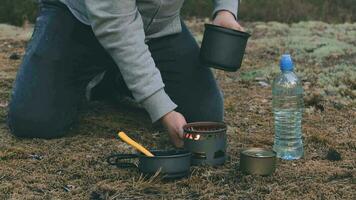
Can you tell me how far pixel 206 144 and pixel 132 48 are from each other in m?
0.76

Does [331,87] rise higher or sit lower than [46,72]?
lower

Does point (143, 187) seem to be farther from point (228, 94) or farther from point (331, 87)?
point (331, 87)

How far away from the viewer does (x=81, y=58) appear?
495 cm

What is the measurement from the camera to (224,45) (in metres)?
4.59

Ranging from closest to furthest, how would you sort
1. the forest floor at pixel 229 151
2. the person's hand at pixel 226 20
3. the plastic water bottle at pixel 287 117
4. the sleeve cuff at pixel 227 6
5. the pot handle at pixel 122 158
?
the forest floor at pixel 229 151
the pot handle at pixel 122 158
the plastic water bottle at pixel 287 117
the person's hand at pixel 226 20
the sleeve cuff at pixel 227 6

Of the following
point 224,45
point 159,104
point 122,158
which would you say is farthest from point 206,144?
point 224,45

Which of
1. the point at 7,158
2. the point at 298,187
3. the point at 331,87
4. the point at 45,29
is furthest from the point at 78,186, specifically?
the point at 331,87

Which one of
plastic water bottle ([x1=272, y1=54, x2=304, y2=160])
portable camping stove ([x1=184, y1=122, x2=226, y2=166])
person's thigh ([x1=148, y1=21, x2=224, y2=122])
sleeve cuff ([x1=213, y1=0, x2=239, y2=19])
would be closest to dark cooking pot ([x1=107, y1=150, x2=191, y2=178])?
portable camping stove ([x1=184, y1=122, x2=226, y2=166])

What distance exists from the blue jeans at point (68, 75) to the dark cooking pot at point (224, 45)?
449 millimetres

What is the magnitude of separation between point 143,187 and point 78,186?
1.26ft

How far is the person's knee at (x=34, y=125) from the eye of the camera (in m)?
4.73

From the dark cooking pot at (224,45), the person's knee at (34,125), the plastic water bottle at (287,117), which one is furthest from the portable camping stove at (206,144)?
the person's knee at (34,125)

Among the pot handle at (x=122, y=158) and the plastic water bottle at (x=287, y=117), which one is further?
the plastic water bottle at (x=287, y=117)

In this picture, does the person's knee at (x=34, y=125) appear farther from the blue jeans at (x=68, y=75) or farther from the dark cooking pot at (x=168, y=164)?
the dark cooking pot at (x=168, y=164)
